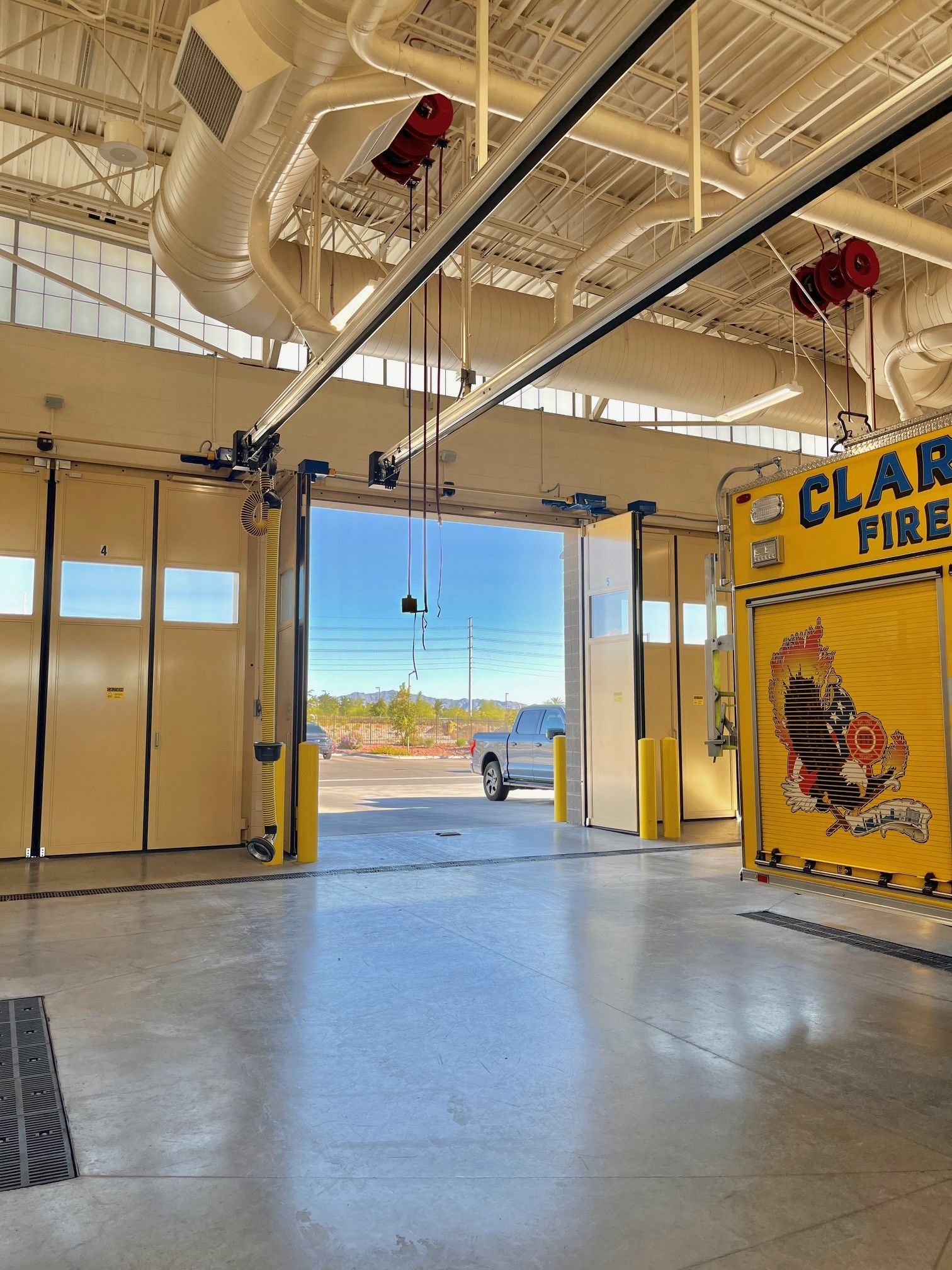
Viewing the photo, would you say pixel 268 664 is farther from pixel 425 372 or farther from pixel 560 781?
pixel 560 781

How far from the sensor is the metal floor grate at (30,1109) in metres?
2.87

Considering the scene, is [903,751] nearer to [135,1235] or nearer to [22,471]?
[135,1235]

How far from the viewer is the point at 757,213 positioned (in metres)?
4.34

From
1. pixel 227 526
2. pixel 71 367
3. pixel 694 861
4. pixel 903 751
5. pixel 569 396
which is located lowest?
pixel 694 861

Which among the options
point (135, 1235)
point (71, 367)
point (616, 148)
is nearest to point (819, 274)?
point (616, 148)

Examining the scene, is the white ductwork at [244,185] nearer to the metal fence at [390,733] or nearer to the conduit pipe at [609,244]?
the conduit pipe at [609,244]

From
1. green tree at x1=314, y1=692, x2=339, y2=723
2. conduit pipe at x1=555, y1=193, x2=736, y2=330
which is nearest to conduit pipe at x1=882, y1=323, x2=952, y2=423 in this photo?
conduit pipe at x1=555, y1=193, x2=736, y2=330

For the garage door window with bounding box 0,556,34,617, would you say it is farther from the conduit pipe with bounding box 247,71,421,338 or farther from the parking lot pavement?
the conduit pipe with bounding box 247,71,421,338

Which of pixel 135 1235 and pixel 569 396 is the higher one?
pixel 569 396

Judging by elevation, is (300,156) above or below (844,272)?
below

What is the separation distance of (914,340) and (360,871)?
756 centimetres

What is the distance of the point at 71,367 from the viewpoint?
31.6 ft

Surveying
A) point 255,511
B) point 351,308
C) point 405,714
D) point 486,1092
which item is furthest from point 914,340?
point 405,714

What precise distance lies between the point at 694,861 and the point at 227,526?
21.1 feet
